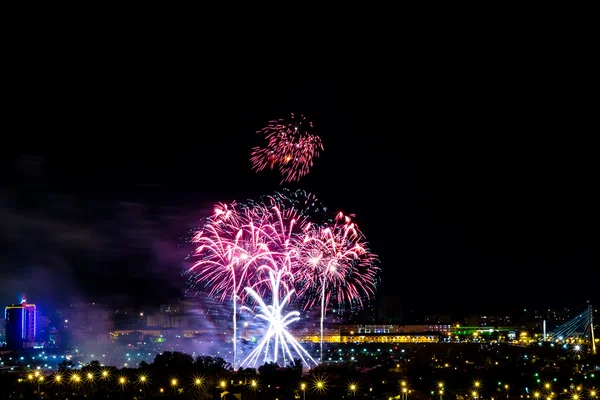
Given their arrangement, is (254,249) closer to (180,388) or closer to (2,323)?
(180,388)

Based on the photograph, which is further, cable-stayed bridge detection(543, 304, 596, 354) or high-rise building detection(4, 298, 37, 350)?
high-rise building detection(4, 298, 37, 350)

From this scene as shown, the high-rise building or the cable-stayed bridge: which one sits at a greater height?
the high-rise building

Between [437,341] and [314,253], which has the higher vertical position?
[314,253]

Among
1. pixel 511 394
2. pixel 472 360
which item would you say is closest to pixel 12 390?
pixel 511 394

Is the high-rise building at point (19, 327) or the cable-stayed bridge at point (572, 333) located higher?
the high-rise building at point (19, 327)

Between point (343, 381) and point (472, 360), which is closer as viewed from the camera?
point (343, 381)

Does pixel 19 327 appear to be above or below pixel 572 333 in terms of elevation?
above

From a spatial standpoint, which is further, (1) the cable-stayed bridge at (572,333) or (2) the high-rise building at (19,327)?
(2) the high-rise building at (19,327)

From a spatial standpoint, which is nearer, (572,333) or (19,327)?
(19,327)
